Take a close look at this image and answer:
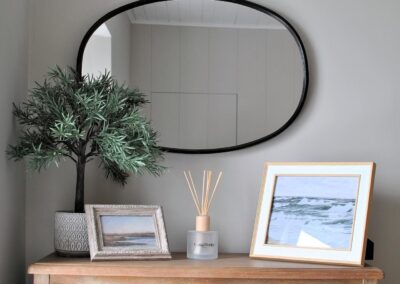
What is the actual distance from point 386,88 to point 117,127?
2.93 ft

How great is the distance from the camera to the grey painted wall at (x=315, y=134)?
196cm

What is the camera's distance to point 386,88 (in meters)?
1.98

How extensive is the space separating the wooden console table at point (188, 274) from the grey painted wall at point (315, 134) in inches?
14.1

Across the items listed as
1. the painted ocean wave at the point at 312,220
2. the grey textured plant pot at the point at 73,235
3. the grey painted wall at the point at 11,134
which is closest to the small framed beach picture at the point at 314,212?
the painted ocean wave at the point at 312,220

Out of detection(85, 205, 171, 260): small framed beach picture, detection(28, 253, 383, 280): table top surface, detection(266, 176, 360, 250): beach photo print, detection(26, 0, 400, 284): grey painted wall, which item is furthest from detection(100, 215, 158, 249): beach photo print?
detection(266, 176, 360, 250): beach photo print

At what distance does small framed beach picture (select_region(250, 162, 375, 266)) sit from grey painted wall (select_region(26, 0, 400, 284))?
0.15 meters

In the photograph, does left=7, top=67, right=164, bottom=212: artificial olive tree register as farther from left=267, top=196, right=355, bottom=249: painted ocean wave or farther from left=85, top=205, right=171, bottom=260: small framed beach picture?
left=267, top=196, right=355, bottom=249: painted ocean wave

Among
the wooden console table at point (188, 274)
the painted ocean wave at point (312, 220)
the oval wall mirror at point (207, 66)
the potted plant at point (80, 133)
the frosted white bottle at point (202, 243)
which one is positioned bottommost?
the wooden console table at point (188, 274)

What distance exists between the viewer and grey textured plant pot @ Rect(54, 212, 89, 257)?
172 centimetres

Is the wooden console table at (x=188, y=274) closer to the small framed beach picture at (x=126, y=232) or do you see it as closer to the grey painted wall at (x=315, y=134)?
the small framed beach picture at (x=126, y=232)

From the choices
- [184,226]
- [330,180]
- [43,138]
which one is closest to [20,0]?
[43,138]

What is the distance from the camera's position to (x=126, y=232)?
173cm

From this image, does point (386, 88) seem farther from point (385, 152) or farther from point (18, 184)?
point (18, 184)

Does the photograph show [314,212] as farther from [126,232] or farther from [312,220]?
[126,232]
